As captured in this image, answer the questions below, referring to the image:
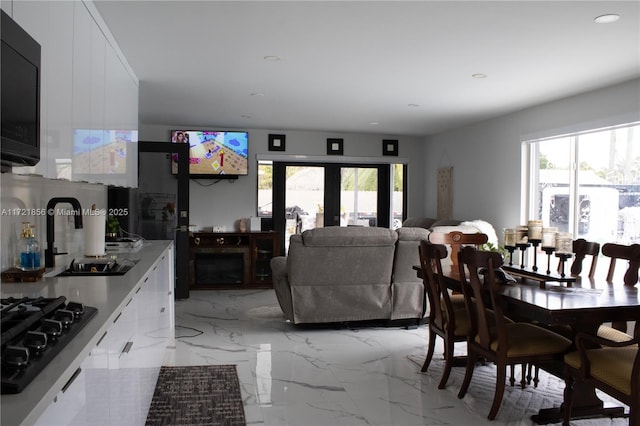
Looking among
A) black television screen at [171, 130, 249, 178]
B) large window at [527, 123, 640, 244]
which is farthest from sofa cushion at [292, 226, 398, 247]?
black television screen at [171, 130, 249, 178]

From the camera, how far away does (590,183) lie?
→ 5496 mm

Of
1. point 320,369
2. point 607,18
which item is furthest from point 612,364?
point 607,18

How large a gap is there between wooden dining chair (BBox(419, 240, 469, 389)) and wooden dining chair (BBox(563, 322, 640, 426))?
2.41ft

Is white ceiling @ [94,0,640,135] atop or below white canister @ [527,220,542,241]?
atop

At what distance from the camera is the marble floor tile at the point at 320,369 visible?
3107 mm

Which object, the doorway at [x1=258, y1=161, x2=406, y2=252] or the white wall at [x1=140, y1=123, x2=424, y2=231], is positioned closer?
the white wall at [x1=140, y1=123, x2=424, y2=231]

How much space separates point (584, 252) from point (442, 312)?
122 centimetres

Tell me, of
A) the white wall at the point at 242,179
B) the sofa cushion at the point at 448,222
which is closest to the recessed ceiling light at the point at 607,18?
the sofa cushion at the point at 448,222

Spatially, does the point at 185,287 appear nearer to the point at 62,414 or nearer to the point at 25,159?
the point at 25,159

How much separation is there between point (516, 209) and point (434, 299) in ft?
10.8

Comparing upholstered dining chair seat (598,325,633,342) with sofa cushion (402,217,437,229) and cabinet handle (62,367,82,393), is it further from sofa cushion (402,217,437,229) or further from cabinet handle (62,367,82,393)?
sofa cushion (402,217,437,229)

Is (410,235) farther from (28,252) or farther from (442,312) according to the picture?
(28,252)

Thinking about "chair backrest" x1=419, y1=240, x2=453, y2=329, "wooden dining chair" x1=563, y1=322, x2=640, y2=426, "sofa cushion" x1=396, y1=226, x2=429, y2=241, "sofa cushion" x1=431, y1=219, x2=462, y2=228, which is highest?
"sofa cushion" x1=431, y1=219, x2=462, y2=228

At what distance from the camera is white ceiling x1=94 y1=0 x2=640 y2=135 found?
322cm
